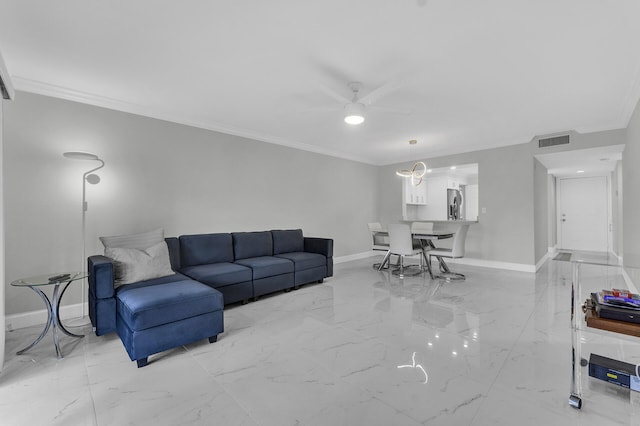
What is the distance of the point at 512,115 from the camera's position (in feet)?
13.8

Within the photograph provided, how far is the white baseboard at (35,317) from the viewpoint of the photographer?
2955 mm

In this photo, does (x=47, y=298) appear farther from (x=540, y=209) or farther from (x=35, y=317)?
(x=540, y=209)

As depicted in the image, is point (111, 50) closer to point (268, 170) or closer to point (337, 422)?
point (268, 170)

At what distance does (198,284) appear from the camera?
9.20 feet

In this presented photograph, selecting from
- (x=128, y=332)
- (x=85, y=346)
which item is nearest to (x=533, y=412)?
(x=128, y=332)

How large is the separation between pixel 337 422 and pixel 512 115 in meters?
4.51

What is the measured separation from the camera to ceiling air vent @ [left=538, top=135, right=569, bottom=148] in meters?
5.04

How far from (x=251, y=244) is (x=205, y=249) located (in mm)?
711


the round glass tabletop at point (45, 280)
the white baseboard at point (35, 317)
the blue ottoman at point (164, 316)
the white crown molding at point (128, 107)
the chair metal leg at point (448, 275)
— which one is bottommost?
the chair metal leg at point (448, 275)

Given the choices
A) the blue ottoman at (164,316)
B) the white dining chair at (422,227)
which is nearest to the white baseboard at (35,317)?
the blue ottoman at (164,316)

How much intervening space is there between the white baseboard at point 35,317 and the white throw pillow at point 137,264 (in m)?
1.00

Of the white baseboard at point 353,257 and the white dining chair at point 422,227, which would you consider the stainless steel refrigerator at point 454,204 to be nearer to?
the white baseboard at point 353,257

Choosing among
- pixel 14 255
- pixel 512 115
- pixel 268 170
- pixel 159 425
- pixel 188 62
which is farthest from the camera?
pixel 268 170

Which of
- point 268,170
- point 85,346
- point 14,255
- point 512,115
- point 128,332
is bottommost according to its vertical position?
point 85,346
